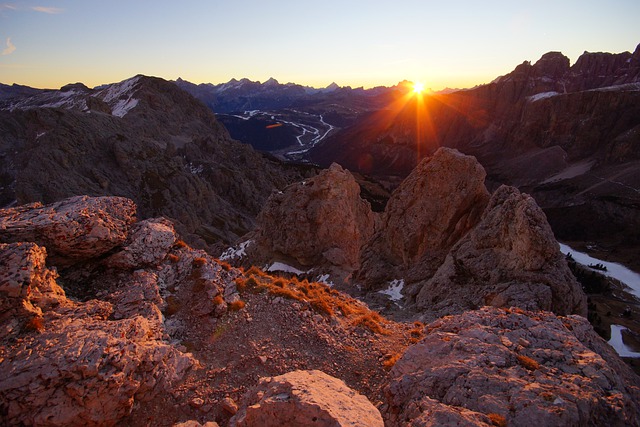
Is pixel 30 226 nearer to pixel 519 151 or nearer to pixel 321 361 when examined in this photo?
pixel 321 361

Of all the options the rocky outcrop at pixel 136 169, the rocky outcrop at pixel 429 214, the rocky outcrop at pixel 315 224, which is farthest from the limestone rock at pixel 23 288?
the rocky outcrop at pixel 136 169

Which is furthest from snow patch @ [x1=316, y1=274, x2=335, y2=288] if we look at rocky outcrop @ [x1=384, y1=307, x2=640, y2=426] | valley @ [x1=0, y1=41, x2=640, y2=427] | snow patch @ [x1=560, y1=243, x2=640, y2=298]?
snow patch @ [x1=560, y1=243, x2=640, y2=298]

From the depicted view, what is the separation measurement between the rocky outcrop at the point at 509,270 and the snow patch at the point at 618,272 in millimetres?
66221

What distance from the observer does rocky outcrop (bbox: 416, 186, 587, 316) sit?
60.4 feet

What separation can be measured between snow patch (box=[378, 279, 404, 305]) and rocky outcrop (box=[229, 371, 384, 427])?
61.1 feet

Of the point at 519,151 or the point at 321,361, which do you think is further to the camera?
the point at 519,151

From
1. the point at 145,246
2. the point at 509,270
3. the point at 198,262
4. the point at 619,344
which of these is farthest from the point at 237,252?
the point at 619,344

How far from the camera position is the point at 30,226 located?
1111 cm

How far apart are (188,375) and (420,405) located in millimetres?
6164

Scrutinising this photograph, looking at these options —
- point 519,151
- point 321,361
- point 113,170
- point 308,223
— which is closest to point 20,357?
point 321,361

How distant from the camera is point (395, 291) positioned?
28750 millimetres

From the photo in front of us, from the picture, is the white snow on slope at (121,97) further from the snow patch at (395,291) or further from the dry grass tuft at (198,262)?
the dry grass tuft at (198,262)

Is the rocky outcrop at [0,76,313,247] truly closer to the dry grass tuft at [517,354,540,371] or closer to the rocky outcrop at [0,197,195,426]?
the rocky outcrop at [0,197,195,426]

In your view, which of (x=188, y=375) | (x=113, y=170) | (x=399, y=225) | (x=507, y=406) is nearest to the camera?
(x=507, y=406)
